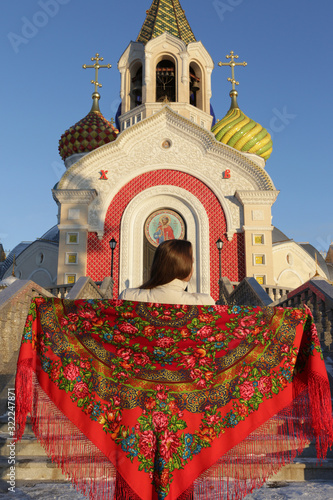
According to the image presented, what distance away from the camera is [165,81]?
2123 cm

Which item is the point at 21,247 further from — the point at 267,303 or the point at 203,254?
the point at 267,303

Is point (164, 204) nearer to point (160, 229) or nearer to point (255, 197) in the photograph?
point (160, 229)

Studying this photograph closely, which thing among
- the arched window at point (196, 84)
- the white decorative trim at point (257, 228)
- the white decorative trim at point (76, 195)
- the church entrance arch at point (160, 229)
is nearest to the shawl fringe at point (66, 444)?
the church entrance arch at point (160, 229)

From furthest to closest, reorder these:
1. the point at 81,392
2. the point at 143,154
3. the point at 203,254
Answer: the point at 143,154 → the point at 203,254 → the point at 81,392

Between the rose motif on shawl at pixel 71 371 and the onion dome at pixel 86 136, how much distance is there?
21675 millimetres

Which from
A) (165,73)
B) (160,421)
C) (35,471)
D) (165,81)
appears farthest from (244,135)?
(160,421)

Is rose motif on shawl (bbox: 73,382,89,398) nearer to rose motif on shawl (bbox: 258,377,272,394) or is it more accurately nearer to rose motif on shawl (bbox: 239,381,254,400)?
rose motif on shawl (bbox: 239,381,254,400)

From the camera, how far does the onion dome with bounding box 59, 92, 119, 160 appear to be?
77.4 ft

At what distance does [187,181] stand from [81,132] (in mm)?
8611

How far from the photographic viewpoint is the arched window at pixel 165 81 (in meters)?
21.0

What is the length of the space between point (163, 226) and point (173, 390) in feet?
49.7

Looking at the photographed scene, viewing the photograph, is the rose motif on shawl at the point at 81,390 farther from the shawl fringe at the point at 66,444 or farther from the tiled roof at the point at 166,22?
the tiled roof at the point at 166,22

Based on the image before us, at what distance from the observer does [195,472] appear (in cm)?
249

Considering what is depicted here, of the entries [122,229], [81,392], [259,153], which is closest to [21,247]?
[122,229]
